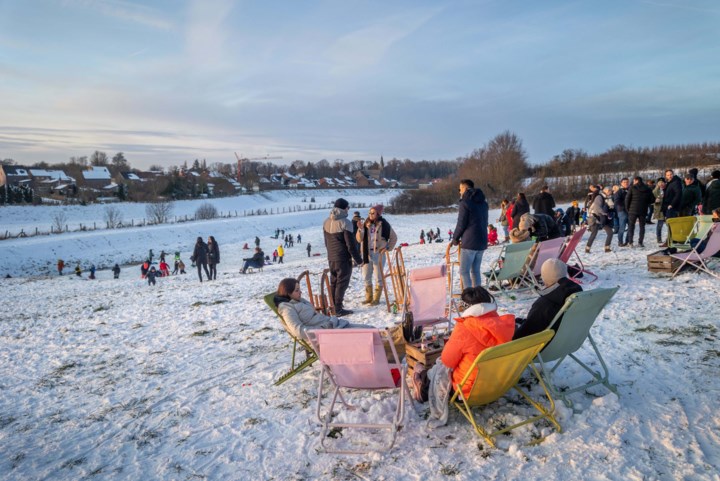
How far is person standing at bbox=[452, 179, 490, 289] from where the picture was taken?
6.86m

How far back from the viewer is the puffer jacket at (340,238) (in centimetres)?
730

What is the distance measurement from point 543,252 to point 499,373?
4791mm

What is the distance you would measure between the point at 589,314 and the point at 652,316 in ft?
9.63

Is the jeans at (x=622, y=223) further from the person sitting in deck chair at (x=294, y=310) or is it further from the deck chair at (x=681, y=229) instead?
the person sitting in deck chair at (x=294, y=310)

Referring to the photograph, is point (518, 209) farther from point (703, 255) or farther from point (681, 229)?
point (703, 255)

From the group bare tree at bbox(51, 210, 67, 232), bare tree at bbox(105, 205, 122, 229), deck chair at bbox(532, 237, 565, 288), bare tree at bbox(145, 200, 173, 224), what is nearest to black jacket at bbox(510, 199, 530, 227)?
deck chair at bbox(532, 237, 565, 288)

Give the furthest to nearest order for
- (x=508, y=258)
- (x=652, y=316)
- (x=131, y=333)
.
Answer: (x=131, y=333), (x=508, y=258), (x=652, y=316)

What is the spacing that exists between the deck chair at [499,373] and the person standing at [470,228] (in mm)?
3564

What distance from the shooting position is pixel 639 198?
1027 cm

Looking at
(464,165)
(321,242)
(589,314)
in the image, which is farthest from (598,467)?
(464,165)

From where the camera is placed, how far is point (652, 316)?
5.88m

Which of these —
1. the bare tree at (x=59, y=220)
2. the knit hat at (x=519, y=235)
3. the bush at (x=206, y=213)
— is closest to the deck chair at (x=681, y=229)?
the knit hat at (x=519, y=235)

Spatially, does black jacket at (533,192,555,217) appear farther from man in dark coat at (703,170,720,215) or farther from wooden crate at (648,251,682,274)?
wooden crate at (648,251,682,274)

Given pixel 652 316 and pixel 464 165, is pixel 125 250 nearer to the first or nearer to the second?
pixel 652 316
